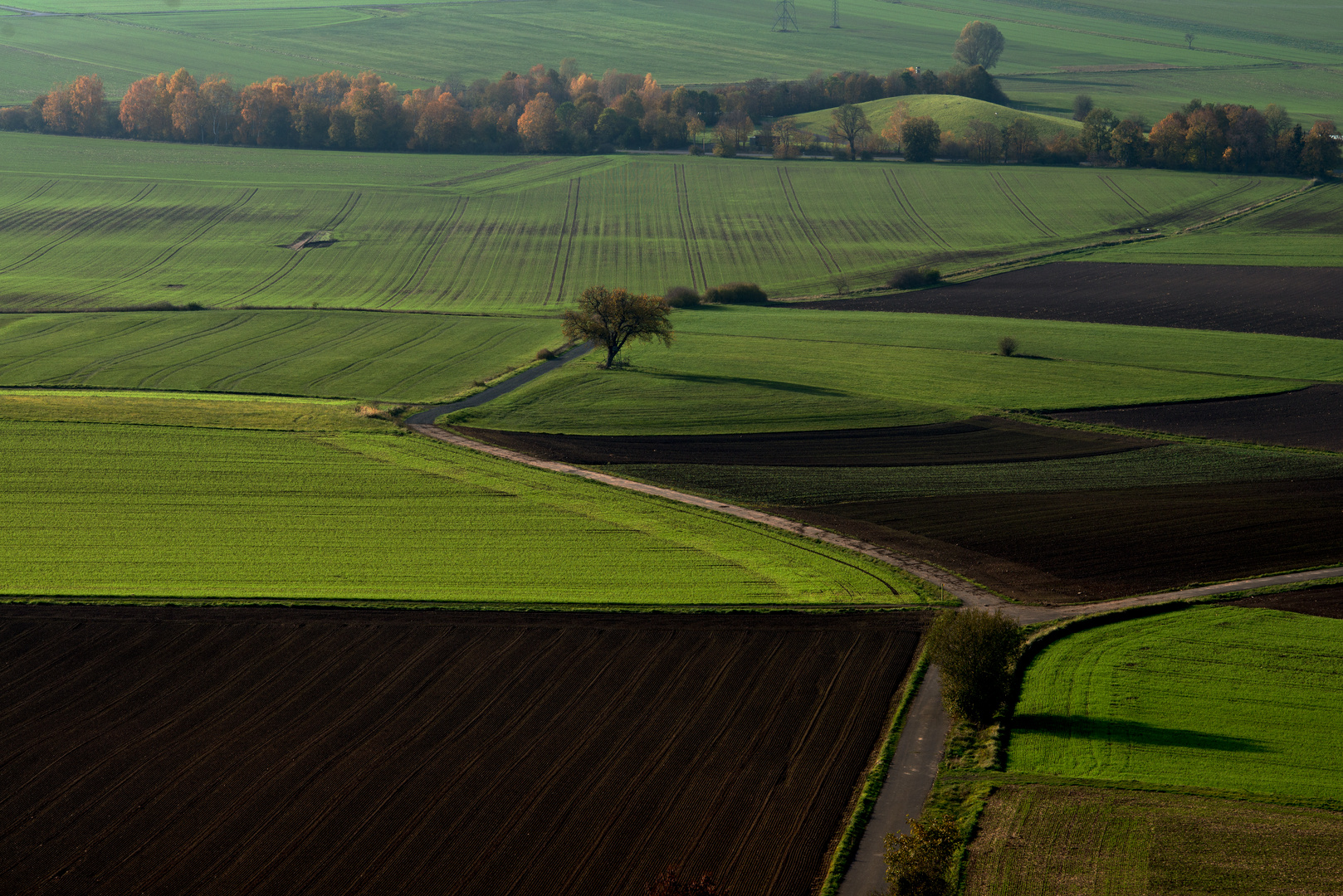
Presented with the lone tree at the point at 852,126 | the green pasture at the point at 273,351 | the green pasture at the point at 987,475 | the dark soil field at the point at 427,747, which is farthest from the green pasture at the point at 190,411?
the lone tree at the point at 852,126

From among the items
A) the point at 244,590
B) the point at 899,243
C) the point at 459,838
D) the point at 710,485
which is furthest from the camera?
the point at 899,243

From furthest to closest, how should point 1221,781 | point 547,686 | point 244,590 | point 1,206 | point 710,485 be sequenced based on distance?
point 1,206, point 710,485, point 244,590, point 547,686, point 1221,781

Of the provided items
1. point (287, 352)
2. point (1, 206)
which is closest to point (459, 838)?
point (287, 352)

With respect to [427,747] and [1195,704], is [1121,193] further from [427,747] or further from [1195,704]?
[427,747]

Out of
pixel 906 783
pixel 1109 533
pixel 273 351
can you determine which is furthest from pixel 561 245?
pixel 906 783

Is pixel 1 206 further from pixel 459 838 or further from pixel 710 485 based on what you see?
pixel 459 838

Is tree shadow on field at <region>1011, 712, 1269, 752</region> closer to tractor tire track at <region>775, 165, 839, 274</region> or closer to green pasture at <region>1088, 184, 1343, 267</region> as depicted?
tractor tire track at <region>775, 165, 839, 274</region>
